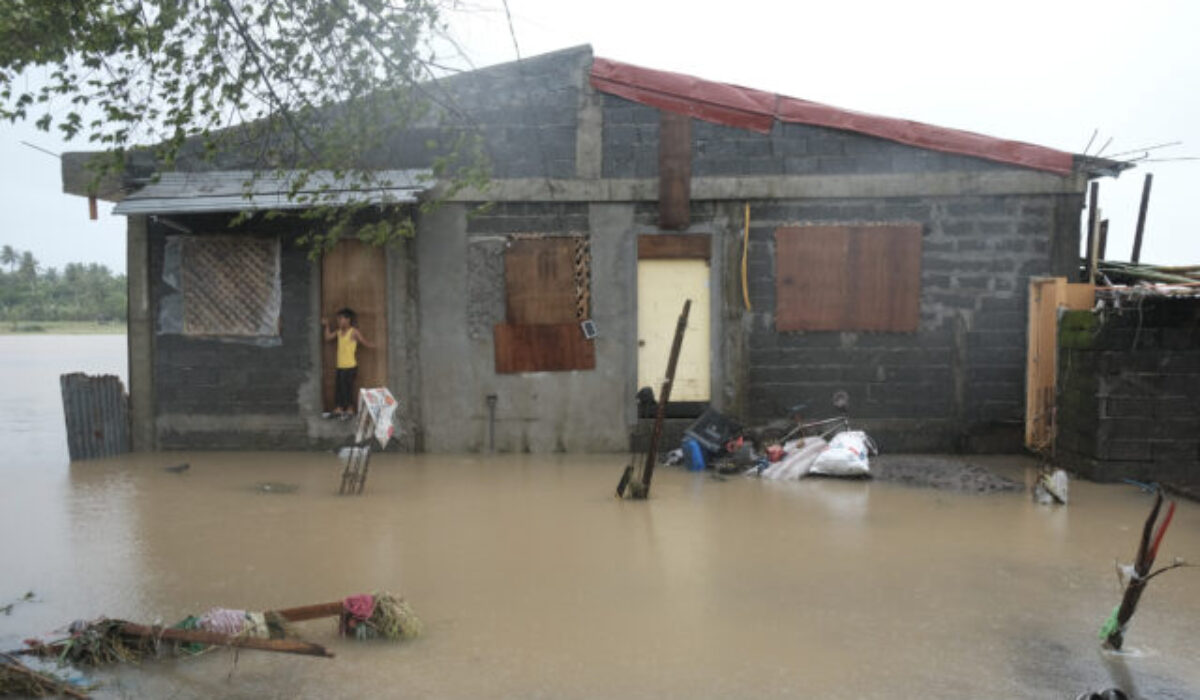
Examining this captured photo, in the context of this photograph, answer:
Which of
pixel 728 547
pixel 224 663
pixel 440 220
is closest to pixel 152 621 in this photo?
pixel 224 663

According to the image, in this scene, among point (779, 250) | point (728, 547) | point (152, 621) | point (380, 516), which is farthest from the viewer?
point (779, 250)

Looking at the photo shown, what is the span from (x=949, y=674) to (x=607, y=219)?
25.9 ft

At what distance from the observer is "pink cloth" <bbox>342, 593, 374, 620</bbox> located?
16.6ft

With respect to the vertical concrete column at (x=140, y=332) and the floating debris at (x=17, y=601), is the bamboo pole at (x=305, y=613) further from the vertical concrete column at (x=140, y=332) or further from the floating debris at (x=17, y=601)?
the vertical concrete column at (x=140, y=332)

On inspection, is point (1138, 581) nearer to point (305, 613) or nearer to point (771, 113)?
point (305, 613)

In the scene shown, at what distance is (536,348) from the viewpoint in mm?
11844

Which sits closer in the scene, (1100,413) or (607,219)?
(1100,413)

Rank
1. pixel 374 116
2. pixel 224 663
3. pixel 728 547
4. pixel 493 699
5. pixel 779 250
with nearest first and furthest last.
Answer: pixel 493 699
pixel 224 663
pixel 374 116
pixel 728 547
pixel 779 250

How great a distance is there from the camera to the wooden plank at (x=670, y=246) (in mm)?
11727

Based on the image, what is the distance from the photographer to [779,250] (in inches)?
457

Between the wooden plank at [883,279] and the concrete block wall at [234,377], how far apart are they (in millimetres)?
6341

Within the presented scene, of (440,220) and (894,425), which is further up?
(440,220)

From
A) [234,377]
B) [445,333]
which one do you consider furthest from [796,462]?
[234,377]

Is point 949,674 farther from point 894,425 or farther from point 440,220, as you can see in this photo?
point 440,220
